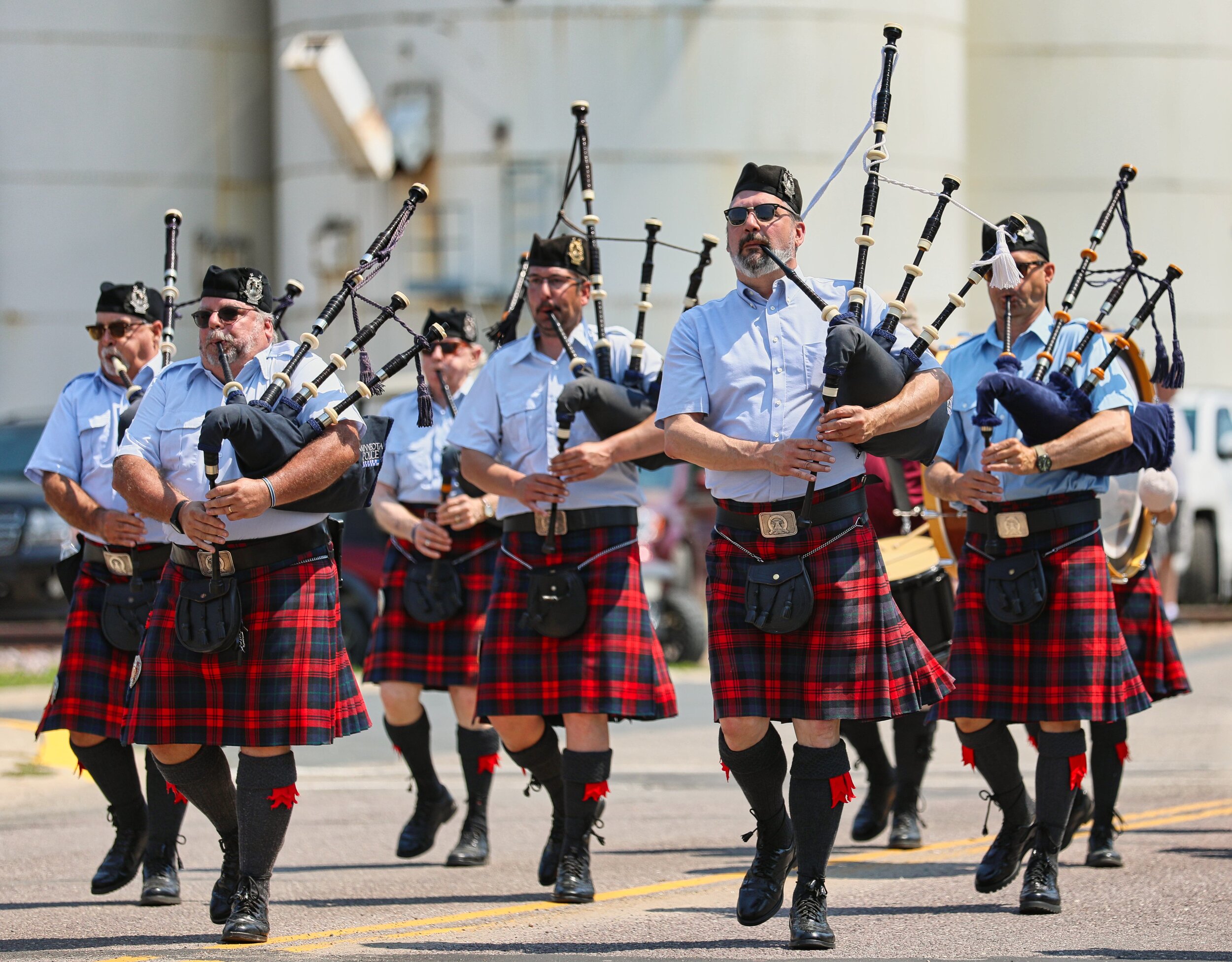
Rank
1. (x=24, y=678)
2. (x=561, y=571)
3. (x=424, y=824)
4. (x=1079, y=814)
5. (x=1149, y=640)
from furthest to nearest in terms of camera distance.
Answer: (x=24, y=678) → (x=424, y=824) → (x=1149, y=640) → (x=1079, y=814) → (x=561, y=571)

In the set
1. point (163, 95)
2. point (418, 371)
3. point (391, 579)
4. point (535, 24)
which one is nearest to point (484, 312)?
point (535, 24)

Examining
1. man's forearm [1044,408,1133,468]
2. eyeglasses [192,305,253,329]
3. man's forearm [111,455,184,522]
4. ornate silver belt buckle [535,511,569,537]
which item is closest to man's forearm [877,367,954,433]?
man's forearm [1044,408,1133,468]

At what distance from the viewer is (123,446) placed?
505 cm

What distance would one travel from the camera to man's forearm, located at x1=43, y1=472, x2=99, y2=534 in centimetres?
577

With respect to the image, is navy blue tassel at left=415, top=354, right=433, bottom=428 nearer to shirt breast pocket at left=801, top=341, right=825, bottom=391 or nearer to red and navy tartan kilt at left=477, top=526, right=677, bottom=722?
red and navy tartan kilt at left=477, top=526, right=677, bottom=722

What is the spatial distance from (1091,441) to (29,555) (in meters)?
9.17

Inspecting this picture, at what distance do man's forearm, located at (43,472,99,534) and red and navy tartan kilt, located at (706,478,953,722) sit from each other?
200 centimetres

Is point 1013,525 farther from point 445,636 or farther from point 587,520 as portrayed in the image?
point 445,636

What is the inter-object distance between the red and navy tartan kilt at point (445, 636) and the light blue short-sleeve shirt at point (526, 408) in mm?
740

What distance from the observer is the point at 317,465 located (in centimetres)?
488

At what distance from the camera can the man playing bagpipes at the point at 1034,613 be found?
5.34m

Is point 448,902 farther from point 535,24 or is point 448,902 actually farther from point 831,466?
point 535,24

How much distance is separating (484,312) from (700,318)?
11868 mm

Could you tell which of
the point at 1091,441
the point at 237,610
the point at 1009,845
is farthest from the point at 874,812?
the point at 237,610
